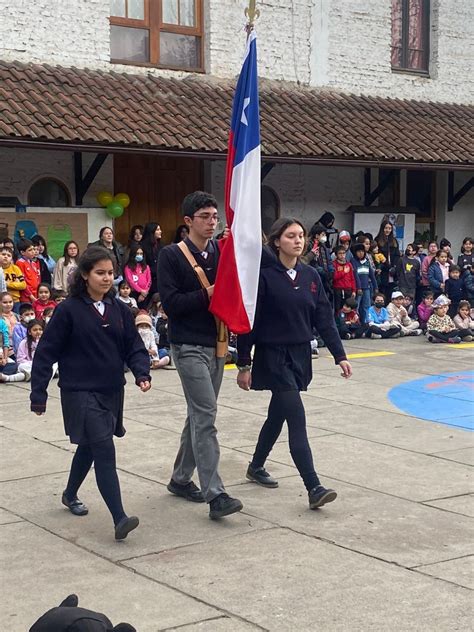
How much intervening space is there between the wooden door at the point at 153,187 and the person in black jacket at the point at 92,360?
1013cm

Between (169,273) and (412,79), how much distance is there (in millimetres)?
14822

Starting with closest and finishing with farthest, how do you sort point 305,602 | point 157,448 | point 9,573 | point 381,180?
1. point 305,602
2. point 9,573
3. point 157,448
4. point 381,180

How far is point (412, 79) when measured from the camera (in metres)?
20.2

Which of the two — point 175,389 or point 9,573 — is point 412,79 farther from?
point 9,573

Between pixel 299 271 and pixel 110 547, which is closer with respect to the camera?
pixel 110 547

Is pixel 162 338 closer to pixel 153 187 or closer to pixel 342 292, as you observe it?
pixel 342 292

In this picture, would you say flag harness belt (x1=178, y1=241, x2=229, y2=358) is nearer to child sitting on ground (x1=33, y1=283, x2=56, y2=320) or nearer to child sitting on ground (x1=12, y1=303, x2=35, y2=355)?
child sitting on ground (x1=12, y1=303, x2=35, y2=355)

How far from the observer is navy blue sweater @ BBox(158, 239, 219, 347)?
6.35 meters

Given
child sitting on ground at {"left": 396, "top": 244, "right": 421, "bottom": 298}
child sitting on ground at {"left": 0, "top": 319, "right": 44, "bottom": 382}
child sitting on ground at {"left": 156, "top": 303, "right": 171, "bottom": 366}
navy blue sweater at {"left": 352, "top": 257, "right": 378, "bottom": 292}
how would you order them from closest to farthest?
child sitting on ground at {"left": 0, "top": 319, "right": 44, "bottom": 382} → child sitting on ground at {"left": 156, "top": 303, "right": 171, "bottom": 366} → navy blue sweater at {"left": 352, "top": 257, "right": 378, "bottom": 292} → child sitting on ground at {"left": 396, "top": 244, "right": 421, "bottom": 298}

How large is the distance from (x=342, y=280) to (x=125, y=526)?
33.8 feet

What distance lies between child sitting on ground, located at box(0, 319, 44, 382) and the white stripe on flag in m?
5.38

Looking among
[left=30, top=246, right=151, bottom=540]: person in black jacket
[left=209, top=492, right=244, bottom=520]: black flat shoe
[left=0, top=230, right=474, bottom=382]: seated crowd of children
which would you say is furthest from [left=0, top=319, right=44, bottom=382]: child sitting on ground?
[left=209, top=492, right=244, bottom=520]: black flat shoe

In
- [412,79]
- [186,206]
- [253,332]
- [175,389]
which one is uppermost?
[412,79]

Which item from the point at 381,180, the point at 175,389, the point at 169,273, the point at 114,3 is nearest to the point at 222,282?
the point at 169,273
